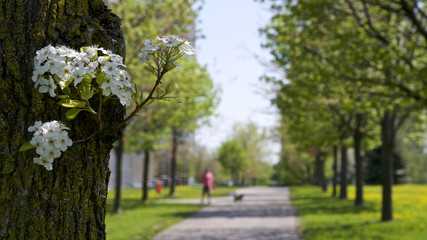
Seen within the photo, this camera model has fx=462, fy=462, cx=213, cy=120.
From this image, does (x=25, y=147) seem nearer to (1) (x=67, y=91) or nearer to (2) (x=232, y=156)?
(1) (x=67, y=91)

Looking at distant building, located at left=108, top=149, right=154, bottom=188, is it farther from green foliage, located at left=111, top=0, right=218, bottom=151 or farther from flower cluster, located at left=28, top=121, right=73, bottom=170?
flower cluster, located at left=28, top=121, right=73, bottom=170

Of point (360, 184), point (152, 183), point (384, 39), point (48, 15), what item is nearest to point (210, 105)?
point (360, 184)

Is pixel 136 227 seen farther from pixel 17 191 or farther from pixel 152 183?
pixel 152 183

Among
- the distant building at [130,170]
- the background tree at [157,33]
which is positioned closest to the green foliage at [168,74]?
the background tree at [157,33]

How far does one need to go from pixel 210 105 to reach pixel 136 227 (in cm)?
1070

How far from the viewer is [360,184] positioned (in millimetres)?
20312

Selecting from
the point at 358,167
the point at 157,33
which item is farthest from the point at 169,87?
the point at 358,167

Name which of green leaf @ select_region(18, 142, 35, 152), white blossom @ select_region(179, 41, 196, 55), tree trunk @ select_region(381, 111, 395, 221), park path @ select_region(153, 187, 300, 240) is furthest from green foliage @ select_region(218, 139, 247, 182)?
green leaf @ select_region(18, 142, 35, 152)

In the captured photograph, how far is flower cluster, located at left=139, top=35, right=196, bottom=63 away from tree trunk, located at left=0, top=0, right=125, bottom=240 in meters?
0.33

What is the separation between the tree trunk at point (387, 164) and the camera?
46.5 feet

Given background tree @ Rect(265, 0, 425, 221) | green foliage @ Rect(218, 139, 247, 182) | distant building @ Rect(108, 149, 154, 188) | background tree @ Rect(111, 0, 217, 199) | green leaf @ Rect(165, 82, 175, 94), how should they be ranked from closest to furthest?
green leaf @ Rect(165, 82, 175, 94)
background tree @ Rect(265, 0, 425, 221)
background tree @ Rect(111, 0, 217, 199)
distant building @ Rect(108, 149, 154, 188)
green foliage @ Rect(218, 139, 247, 182)

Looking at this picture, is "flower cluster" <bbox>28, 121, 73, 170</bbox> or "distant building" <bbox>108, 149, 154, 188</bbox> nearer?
"flower cluster" <bbox>28, 121, 73, 170</bbox>

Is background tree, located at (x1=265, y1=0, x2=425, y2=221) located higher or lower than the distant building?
higher

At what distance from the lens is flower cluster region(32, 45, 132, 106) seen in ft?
7.16
